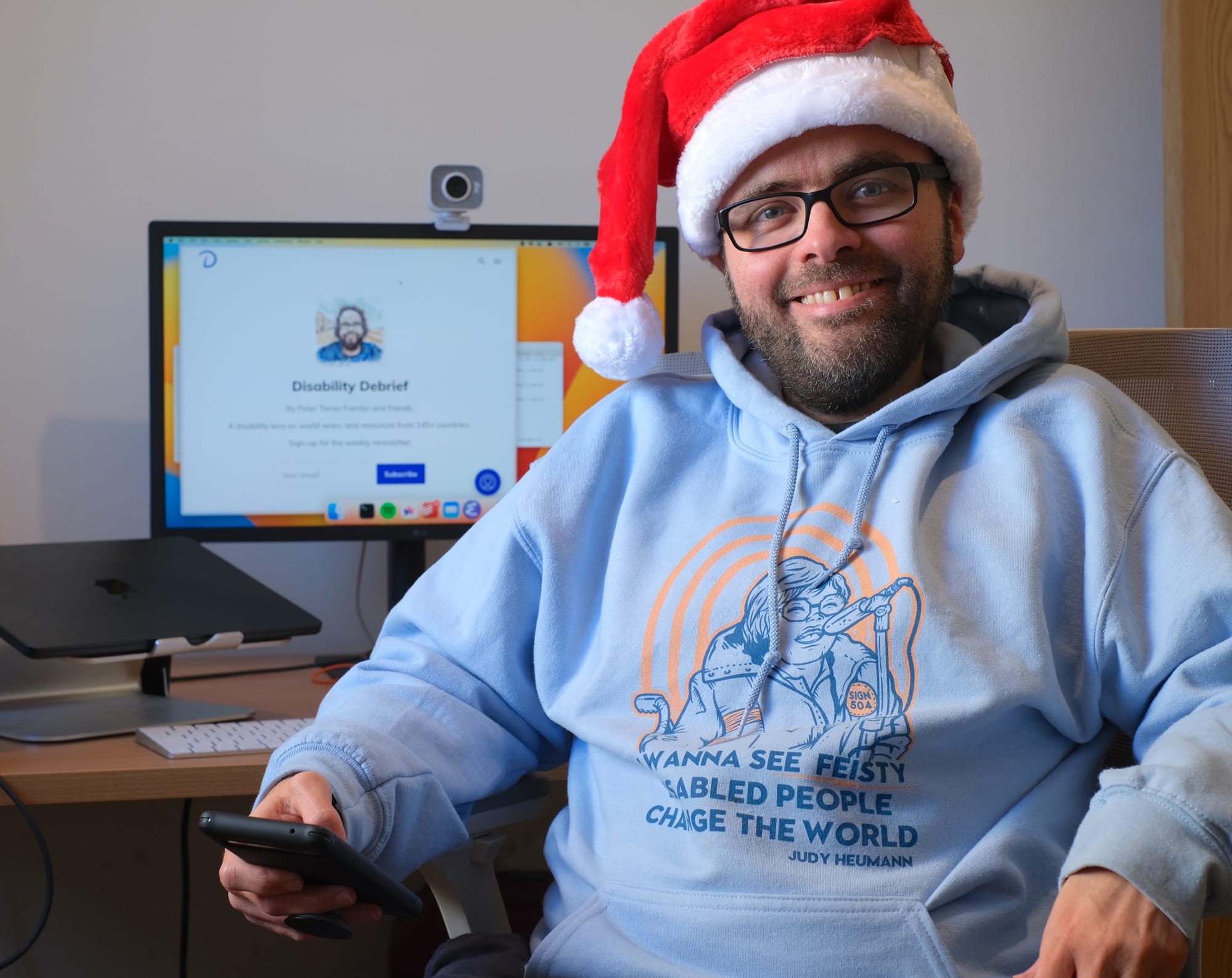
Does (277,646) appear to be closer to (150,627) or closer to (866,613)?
(150,627)

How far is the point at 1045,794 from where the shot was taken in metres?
0.92

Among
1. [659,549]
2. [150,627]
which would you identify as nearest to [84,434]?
[150,627]

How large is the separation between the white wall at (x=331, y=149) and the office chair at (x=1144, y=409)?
0.70 m

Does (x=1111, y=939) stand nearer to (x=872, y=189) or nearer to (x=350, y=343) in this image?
(x=872, y=189)

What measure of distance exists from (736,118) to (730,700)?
1.71 feet

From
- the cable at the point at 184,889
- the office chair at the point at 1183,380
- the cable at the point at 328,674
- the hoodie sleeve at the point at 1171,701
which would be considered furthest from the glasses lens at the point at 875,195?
the cable at the point at 184,889

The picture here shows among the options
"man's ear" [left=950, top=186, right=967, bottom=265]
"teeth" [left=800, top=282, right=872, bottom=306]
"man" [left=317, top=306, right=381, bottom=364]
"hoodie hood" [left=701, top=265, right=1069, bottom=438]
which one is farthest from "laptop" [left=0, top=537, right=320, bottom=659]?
"man's ear" [left=950, top=186, right=967, bottom=265]

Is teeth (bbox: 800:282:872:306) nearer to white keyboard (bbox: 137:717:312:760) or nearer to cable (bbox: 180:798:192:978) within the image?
white keyboard (bbox: 137:717:312:760)

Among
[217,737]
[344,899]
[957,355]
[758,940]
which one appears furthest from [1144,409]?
[217,737]

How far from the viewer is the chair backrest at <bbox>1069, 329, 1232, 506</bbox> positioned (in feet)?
3.51

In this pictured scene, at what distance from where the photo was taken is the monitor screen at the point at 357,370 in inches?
59.6

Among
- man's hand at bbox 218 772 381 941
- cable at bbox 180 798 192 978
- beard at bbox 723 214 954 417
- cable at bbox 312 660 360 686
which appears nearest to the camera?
man's hand at bbox 218 772 381 941

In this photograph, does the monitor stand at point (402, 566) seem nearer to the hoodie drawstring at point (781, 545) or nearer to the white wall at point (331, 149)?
the white wall at point (331, 149)

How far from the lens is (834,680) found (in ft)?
3.05
